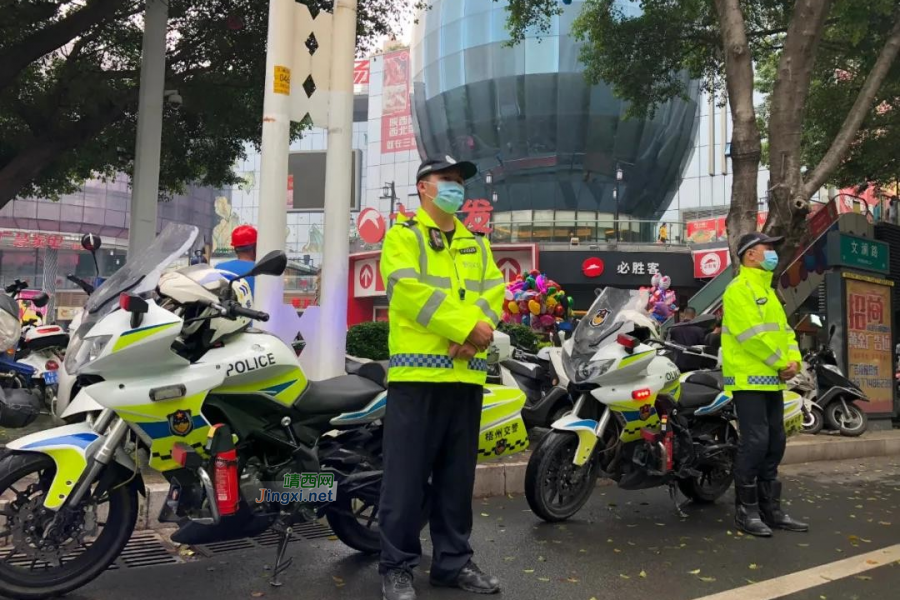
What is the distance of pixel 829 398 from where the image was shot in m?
10.2

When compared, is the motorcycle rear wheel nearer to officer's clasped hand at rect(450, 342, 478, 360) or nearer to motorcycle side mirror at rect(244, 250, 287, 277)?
officer's clasped hand at rect(450, 342, 478, 360)

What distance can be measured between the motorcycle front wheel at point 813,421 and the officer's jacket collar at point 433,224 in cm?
816

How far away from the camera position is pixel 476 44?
114ft

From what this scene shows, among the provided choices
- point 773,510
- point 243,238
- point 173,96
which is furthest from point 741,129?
point 173,96

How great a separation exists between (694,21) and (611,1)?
1.32 meters

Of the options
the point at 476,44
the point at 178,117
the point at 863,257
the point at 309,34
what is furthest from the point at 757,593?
the point at 476,44

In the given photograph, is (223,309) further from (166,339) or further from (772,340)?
(772,340)

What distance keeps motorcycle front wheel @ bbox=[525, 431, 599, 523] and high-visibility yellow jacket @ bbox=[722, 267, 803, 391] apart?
1.11m

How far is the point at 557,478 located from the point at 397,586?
1.77m

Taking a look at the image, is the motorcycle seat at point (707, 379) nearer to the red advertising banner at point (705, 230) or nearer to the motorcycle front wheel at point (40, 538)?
the motorcycle front wheel at point (40, 538)

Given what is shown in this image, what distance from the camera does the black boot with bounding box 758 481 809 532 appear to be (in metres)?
4.79

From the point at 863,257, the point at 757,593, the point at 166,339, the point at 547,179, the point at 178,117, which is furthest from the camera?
the point at 547,179

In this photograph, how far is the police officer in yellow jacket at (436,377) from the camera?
10.2 feet

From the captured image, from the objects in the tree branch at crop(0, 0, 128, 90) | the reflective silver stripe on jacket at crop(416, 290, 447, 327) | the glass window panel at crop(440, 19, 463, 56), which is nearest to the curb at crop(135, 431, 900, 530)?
the reflective silver stripe on jacket at crop(416, 290, 447, 327)
